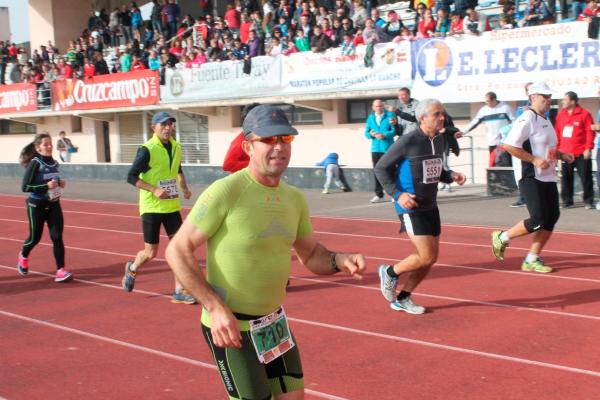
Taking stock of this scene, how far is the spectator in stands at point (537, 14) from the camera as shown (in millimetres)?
17391

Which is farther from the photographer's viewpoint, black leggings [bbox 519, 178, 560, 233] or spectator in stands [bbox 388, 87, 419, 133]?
spectator in stands [bbox 388, 87, 419, 133]

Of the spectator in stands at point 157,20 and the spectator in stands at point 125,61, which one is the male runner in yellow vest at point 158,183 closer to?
the spectator in stands at point 125,61

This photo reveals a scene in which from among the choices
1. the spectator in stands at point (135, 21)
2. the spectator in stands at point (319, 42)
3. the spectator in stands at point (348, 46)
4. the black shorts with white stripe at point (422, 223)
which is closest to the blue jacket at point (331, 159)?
the spectator in stands at point (348, 46)

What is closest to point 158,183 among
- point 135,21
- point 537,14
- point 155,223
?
point 155,223

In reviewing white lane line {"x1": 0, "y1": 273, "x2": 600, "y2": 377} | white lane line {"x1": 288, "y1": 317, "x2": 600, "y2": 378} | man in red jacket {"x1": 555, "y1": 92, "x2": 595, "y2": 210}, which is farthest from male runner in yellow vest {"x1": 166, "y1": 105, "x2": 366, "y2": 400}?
man in red jacket {"x1": 555, "y1": 92, "x2": 595, "y2": 210}

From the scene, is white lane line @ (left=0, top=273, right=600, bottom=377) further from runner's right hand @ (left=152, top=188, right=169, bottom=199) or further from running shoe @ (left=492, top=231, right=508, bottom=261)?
running shoe @ (left=492, top=231, right=508, bottom=261)

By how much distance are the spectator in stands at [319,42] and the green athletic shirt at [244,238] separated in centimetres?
1816

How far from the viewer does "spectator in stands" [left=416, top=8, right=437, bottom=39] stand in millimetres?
19625

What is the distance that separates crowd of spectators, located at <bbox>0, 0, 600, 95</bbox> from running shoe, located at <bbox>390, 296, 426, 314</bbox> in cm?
1030

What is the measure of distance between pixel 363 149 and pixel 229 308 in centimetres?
1978

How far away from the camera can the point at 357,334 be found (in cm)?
711

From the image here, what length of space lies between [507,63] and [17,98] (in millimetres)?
23228

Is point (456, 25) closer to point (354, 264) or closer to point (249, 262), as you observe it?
point (354, 264)

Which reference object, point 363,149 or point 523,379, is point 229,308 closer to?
point 523,379
